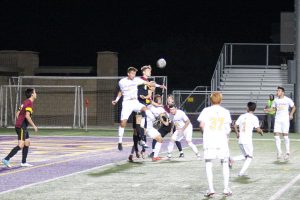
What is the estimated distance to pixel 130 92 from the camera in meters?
18.2

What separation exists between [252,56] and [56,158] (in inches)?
917

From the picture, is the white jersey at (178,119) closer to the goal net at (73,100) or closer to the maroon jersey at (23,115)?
the maroon jersey at (23,115)

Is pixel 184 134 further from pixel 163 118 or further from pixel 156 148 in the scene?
pixel 156 148

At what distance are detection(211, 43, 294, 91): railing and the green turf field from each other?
22235 mm

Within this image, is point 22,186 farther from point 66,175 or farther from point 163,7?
point 163,7

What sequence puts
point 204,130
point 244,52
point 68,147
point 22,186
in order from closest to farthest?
point 204,130 → point 22,186 → point 68,147 → point 244,52

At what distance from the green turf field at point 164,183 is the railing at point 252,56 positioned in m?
22.2

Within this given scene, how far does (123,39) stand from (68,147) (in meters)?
30.5

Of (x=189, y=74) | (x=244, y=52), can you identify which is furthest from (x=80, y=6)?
(x=244, y=52)

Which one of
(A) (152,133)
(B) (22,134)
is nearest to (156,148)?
(A) (152,133)

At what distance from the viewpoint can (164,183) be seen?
14.0 metres

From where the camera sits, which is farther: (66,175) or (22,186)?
(66,175)

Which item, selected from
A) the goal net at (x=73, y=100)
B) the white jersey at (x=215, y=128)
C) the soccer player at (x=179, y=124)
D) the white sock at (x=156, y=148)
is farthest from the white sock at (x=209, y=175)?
the goal net at (x=73, y=100)

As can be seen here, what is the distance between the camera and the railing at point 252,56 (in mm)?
40312
